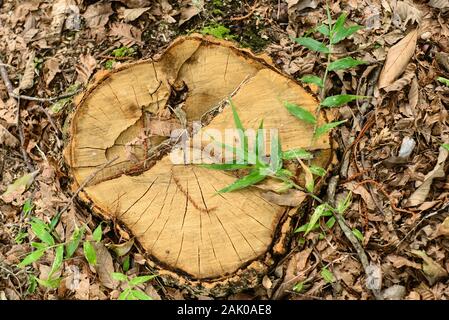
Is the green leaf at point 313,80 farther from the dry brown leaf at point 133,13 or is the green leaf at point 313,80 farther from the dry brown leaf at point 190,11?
the dry brown leaf at point 133,13

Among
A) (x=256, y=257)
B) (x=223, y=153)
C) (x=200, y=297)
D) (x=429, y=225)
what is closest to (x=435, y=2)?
(x=429, y=225)

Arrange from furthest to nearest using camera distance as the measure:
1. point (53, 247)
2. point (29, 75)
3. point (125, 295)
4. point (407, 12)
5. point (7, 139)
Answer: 1. point (29, 75)
2. point (7, 139)
3. point (407, 12)
4. point (53, 247)
5. point (125, 295)

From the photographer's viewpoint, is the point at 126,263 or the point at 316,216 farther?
the point at 126,263

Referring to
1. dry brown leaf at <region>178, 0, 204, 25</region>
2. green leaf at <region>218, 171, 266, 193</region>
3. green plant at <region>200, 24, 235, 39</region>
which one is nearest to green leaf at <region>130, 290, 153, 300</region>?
green leaf at <region>218, 171, 266, 193</region>

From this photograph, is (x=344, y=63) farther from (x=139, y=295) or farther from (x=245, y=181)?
(x=139, y=295)

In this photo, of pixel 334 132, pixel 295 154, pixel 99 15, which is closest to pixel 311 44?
pixel 334 132

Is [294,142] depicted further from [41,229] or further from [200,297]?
[41,229]

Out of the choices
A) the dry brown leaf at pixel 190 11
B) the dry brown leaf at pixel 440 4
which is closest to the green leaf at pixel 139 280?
the dry brown leaf at pixel 190 11
